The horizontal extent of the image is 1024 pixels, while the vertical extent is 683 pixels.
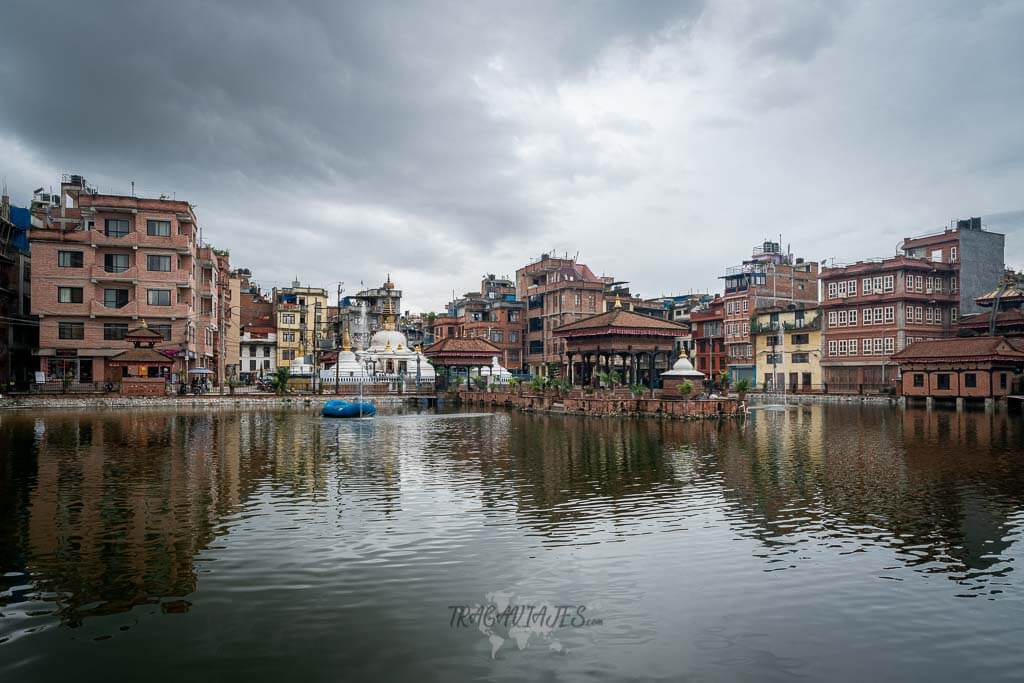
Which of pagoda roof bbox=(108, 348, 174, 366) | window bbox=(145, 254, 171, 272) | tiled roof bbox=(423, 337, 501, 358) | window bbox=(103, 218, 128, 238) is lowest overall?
pagoda roof bbox=(108, 348, 174, 366)

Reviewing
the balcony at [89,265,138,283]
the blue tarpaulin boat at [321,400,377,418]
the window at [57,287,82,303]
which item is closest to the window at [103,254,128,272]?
the balcony at [89,265,138,283]

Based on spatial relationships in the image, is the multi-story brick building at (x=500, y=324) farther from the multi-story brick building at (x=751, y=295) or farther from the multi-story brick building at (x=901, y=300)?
the multi-story brick building at (x=901, y=300)

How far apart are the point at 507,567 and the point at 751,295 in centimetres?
8392

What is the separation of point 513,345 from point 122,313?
178 feet

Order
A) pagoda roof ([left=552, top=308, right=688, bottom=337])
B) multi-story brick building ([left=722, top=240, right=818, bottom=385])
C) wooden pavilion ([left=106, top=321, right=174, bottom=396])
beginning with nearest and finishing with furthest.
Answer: pagoda roof ([left=552, top=308, right=688, bottom=337]), wooden pavilion ([left=106, top=321, right=174, bottom=396]), multi-story brick building ([left=722, top=240, right=818, bottom=385])

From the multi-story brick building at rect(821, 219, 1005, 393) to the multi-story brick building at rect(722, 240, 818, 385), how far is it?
11.1m

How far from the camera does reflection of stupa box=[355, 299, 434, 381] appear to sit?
249ft

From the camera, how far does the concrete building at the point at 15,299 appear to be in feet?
212

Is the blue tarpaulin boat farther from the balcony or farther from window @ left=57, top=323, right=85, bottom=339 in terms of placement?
window @ left=57, top=323, right=85, bottom=339

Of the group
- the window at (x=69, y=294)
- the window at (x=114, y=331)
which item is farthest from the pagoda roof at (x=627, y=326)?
the window at (x=69, y=294)

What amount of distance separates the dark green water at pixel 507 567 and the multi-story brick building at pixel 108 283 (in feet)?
136

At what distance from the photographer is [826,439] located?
3353 centimetres

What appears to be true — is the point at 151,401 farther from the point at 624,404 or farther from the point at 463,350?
the point at 624,404

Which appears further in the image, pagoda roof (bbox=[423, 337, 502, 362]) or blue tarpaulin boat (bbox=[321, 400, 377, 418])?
pagoda roof (bbox=[423, 337, 502, 362])
